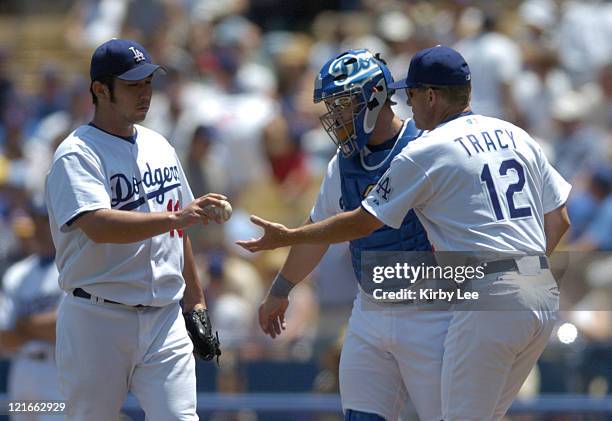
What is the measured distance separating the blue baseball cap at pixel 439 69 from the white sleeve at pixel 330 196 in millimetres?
784

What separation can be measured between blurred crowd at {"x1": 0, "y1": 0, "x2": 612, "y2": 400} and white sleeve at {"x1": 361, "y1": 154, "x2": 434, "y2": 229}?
3.34m

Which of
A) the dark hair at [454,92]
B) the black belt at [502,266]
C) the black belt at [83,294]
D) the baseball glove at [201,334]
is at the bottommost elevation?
the baseball glove at [201,334]

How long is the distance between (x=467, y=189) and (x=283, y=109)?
23.9ft

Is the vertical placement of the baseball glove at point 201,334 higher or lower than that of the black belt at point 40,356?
higher

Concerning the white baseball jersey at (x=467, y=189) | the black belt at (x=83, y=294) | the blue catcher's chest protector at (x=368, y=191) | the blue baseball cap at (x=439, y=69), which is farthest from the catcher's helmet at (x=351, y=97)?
the black belt at (x=83, y=294)

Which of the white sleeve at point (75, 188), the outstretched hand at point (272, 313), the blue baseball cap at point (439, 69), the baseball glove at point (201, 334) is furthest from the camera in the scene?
the outstretched hand at point (272, 313)

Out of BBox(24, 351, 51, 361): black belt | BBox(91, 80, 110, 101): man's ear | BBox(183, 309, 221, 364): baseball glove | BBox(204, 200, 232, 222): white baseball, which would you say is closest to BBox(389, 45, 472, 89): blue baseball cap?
BBox(204, 200, 232, 222): white baseball

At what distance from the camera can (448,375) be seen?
5223mm

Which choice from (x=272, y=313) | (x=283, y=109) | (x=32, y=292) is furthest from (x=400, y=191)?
(x=283, y=109)

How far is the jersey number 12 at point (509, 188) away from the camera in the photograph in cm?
516

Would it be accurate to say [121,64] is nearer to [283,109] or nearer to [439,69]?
[439,69]

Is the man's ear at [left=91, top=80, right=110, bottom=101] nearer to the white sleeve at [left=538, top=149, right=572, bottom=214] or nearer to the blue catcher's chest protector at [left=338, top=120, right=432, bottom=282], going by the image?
the blue catcher's chest protector at [left=338, top=120, right=432, bottom=282]

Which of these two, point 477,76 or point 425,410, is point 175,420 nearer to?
point 425,410

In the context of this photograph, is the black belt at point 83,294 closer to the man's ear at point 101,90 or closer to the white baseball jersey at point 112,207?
the white baseball jersey at point 112,207
